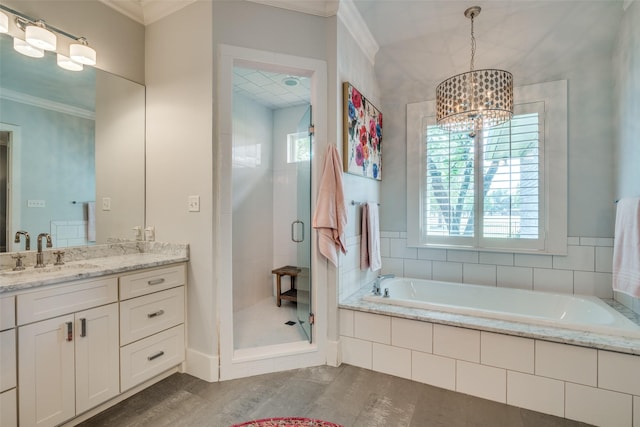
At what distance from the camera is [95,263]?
6.41 ft

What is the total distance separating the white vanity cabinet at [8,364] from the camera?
133cm

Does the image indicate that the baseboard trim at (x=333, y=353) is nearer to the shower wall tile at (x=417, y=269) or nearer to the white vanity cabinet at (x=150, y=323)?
the white vanity cabinet at (x=150, y=323)

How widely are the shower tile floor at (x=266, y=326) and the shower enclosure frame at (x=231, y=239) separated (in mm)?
232

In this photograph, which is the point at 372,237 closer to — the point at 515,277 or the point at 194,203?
the point at 515,277

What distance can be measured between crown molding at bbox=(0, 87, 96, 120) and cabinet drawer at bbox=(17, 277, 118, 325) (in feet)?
4.08

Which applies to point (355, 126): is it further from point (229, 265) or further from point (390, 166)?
point (229, 265)

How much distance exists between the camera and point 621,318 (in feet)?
6.36

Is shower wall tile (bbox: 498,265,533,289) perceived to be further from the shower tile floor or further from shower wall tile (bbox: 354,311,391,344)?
the shower tile floor

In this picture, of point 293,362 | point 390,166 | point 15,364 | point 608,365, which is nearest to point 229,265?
point 293,362

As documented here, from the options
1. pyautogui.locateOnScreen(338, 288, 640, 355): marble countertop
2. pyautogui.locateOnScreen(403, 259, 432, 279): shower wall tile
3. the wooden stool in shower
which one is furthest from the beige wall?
pyautogui.locateOnScreen(403, 259, 432, 279): shower wall tile

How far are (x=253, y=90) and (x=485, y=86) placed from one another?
2.46 meters

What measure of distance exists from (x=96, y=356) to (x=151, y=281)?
50 cm

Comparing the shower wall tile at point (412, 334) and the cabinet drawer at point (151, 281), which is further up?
the cabinet drawer at point (151, 281)

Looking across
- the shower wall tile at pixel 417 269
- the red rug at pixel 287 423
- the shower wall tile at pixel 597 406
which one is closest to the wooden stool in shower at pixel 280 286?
the shower wall tile at pixel 417 269
